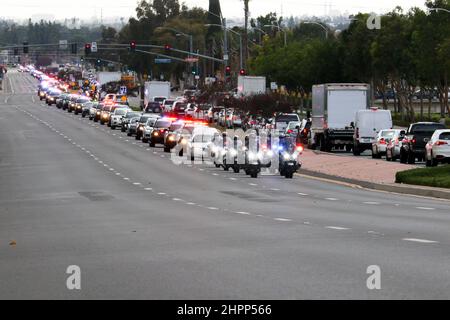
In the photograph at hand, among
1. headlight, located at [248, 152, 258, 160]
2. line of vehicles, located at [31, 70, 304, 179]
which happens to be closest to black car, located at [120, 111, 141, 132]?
line of vehicles, located at [31, 70, 304, 179]

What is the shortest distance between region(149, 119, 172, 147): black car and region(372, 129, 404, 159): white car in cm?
1691

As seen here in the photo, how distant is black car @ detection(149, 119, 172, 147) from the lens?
7281 centimetres

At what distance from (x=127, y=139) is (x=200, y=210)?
58.2m

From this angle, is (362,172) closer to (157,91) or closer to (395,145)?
(395,145)

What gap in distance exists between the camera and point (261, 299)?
1149 centimetres

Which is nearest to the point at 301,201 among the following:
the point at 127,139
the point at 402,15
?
the point at 127,139

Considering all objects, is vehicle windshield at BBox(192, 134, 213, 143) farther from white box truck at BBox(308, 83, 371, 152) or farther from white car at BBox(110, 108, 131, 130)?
white car at BBox(110, 108, 131, 130)

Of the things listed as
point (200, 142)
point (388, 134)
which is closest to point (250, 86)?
point (388, 134)

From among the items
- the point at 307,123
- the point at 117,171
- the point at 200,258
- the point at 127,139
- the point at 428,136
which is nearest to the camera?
the point at 200,258

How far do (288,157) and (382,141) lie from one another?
1433 cm
